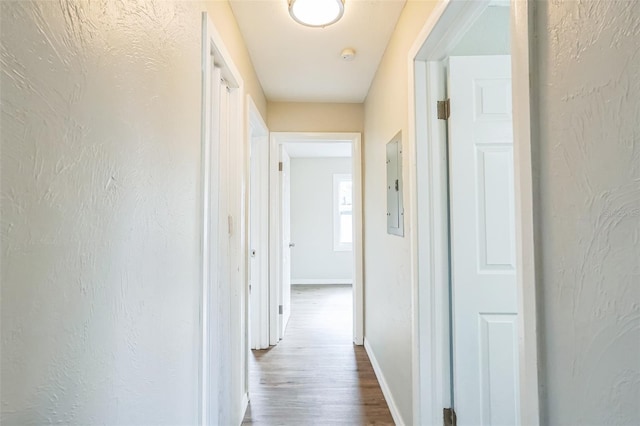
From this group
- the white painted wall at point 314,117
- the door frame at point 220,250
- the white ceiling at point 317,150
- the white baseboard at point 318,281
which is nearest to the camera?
the door frame at point 220,250

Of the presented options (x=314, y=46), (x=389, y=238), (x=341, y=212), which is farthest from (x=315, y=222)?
(x=314, y=46)

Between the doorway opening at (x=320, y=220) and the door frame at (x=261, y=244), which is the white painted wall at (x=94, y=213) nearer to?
the door frame at (x=261, y=244)

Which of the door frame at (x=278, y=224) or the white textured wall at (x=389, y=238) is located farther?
the door frame at (x=278, y=224)

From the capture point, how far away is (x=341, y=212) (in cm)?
612

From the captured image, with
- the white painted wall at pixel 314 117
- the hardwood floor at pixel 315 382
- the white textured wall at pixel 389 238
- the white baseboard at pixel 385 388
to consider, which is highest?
the white painted wall at pixel 314 117

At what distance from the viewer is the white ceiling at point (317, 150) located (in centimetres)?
512

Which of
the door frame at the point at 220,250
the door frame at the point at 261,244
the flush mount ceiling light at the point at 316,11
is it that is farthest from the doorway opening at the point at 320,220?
the flush mount ceiling light at the point at 316,11

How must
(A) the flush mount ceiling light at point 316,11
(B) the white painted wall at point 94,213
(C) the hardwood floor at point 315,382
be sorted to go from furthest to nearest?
(C) the hardwood floor at point 315,382, (A) the flush mount ceiling light at point 316,11, (B) the white painted wall at point 94,213

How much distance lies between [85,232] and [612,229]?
0.95 meters

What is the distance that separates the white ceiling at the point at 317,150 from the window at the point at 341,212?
A: 0.51m

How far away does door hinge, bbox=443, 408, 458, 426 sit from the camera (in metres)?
1.43

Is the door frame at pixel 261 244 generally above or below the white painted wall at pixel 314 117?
below

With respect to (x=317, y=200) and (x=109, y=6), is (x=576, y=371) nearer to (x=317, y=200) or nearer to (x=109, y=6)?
(x=109, y=6)

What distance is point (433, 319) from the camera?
1454 mm
